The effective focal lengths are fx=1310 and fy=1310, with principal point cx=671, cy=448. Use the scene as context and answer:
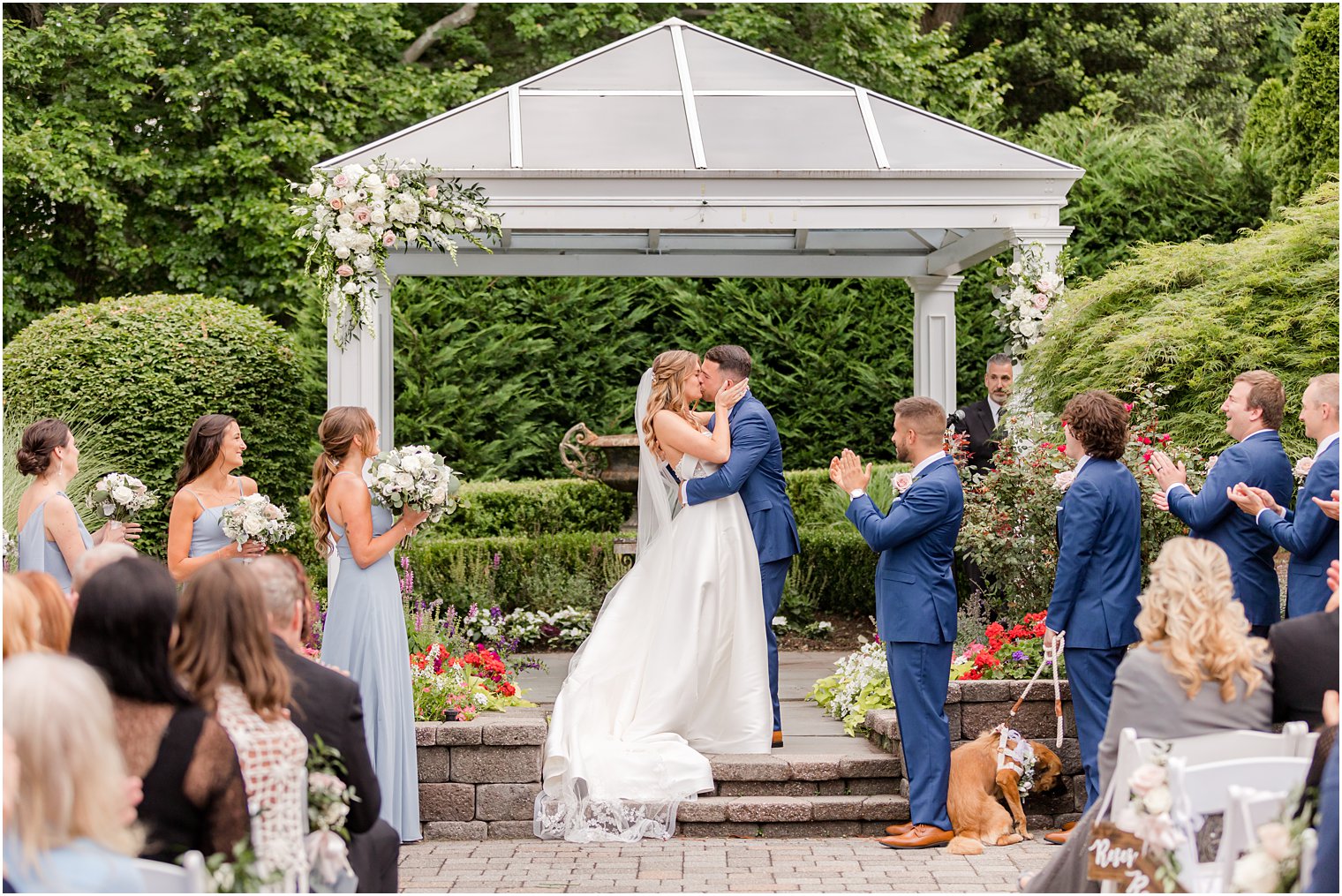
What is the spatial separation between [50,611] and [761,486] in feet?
12.1

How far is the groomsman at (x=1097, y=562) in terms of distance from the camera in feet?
17.2

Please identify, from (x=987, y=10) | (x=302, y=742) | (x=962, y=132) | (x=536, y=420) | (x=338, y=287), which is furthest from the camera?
(x=987, y=10)

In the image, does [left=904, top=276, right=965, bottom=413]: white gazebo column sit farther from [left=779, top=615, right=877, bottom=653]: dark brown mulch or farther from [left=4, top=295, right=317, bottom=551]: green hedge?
[left=4, top=295, right=317, bottom=551]: green hedge

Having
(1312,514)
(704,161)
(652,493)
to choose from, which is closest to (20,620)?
(652,493)

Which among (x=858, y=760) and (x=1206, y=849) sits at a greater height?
(x=1206, y=849)

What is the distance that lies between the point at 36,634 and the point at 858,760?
3.73m

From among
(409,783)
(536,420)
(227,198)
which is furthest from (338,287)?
(227,198)

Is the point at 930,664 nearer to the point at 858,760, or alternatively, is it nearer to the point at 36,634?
the point at 858,760

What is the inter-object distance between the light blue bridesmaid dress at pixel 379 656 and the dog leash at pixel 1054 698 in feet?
8.22

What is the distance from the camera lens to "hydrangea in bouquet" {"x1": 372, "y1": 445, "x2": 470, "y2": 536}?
5305 mm

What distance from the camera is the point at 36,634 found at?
11.2ft

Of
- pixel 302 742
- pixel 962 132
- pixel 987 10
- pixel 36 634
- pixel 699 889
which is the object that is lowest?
pixel 699 889

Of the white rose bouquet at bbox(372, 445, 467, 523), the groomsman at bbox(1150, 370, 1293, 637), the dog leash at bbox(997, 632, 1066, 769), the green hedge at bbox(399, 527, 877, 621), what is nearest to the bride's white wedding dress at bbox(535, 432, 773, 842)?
the dog leash at bbox(997, 632, 1066, 769)

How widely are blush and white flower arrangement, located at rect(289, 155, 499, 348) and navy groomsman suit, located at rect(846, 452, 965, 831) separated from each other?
2.66 metres
